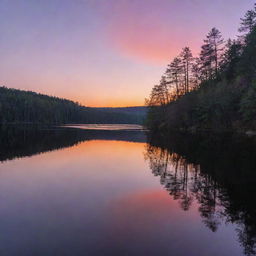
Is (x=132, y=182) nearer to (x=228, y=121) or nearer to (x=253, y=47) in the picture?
(x=228, y=121)

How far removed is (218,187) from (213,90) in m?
39.4

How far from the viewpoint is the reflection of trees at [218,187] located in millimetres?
7375

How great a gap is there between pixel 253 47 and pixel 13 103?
132 m

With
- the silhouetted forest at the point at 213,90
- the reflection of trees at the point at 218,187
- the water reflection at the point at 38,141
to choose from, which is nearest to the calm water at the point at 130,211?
the reflection of trees at the point at 218,187

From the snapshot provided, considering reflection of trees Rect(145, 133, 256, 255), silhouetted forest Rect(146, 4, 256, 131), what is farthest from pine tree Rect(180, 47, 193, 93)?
reflection of trees Rect(145, 133, 256, 255)

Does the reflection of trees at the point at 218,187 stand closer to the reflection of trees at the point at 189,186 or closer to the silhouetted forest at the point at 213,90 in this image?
the reflection of trees at the point at 189,186

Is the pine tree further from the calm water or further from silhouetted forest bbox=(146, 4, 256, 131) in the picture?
the calm water

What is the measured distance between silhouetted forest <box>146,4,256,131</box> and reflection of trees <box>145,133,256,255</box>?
2192 centimetres

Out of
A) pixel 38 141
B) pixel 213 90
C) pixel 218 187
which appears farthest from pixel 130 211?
pixel 213 90

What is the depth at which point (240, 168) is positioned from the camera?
14117mm

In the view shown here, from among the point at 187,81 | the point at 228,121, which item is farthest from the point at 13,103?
the point at 228,121

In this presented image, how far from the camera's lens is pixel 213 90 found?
1839 inches

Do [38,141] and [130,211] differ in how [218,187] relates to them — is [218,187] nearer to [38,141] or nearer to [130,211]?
[130,211]

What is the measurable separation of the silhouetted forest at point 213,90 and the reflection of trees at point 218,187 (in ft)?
71.9
